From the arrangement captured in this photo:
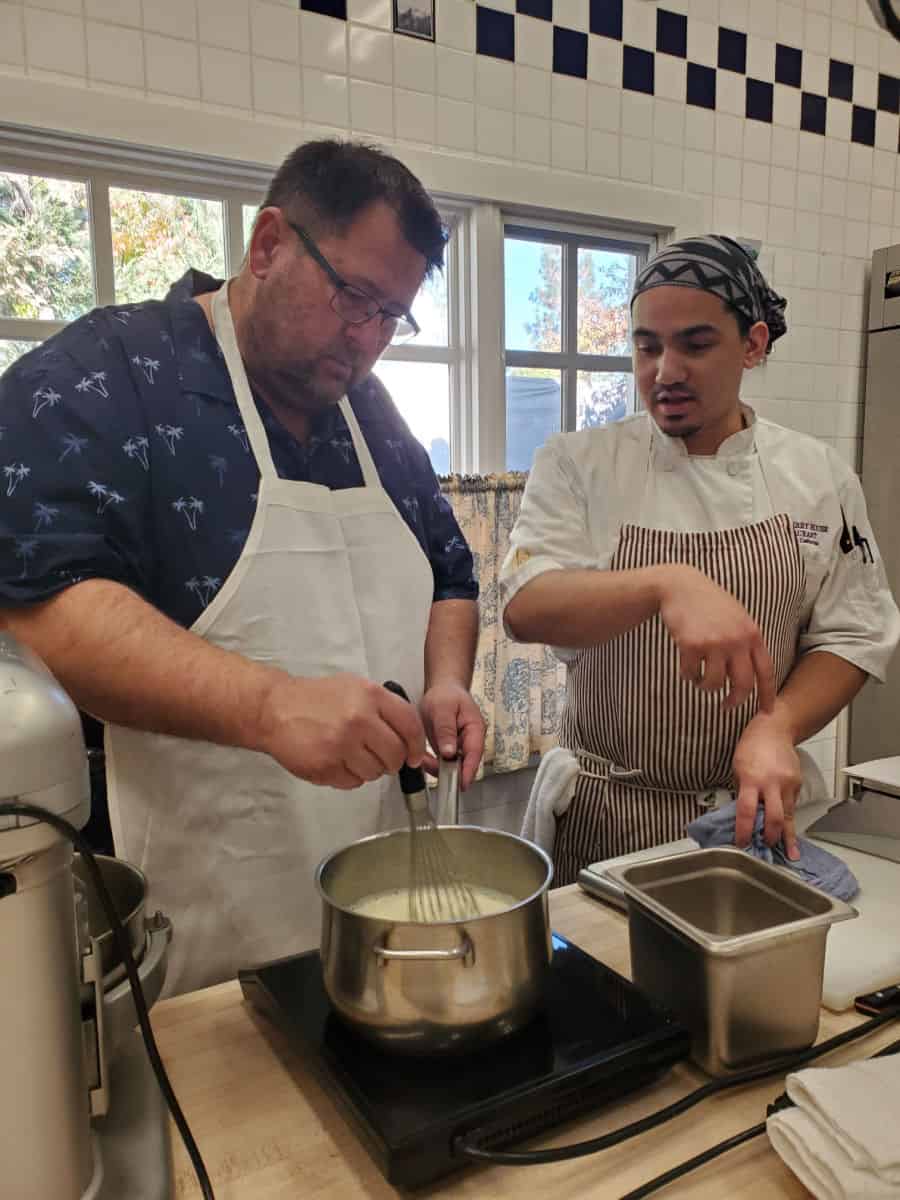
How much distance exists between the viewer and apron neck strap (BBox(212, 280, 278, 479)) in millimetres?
1158

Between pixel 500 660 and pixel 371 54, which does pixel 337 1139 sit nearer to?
pixel 500 660

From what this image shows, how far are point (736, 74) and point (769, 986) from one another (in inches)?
110

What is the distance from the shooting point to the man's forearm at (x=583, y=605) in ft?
3.79

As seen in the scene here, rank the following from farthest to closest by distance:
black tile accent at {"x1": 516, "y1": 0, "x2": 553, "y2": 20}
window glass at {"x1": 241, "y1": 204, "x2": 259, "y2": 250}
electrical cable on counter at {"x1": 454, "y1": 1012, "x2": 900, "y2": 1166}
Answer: black tile accent at {"x1": 516, "y1": 0, "x2": 553, "y2": 20}
window glass at {"x1": 241, "y1": 204, "x2": 259, "y2": 250}
electrical cable on counter at {"x1": 454, "y1": 1012, "x2": 900, "y2": 1166}

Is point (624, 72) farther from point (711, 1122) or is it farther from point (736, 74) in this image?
point (711, 1122)

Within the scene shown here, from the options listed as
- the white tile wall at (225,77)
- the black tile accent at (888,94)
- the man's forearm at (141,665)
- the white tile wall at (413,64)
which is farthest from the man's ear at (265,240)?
the black tile accent at (888,94)

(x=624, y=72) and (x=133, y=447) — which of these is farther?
(x=624, y=72)

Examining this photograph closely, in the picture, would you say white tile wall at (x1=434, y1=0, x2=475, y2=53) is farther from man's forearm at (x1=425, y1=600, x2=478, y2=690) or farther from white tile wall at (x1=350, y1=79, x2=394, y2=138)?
man's forearm at (x1=425, y1=600, x2=478, y2=690)

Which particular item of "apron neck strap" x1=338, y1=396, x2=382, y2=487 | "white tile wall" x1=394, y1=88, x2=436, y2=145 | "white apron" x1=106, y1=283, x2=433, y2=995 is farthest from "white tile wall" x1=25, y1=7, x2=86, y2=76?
"apron neck strap" x1=338, y1=396, x2=382, y2=487

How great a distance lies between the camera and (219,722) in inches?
34.5

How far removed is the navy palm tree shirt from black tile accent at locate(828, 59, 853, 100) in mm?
2543

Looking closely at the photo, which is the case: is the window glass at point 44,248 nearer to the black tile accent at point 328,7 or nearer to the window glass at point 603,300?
the black tile accent at point 328,7

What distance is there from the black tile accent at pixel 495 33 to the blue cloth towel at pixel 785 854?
204 centimetres

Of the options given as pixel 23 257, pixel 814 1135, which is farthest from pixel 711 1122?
pixel 23 257
